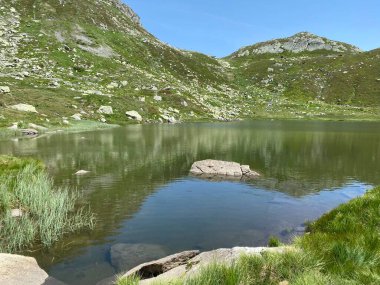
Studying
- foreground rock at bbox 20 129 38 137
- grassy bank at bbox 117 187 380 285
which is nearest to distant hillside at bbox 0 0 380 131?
foreground rock at bbox 20 129 38 137

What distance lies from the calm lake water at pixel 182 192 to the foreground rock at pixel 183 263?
202 cm

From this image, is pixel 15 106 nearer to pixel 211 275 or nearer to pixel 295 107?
pixel 211 275

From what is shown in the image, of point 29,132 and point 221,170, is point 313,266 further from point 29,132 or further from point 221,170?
point 29,132

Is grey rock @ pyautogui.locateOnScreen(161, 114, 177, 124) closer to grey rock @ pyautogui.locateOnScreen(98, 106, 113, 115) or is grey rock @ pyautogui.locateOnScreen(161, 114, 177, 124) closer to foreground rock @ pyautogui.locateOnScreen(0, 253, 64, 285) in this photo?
grey rock @ pyautogui.locateOnScreen(98, 106, 113, 115)

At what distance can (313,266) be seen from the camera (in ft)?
30.8

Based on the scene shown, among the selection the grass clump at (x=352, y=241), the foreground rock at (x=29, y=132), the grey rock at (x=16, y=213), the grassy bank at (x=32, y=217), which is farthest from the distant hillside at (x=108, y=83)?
the grass clump at (x=352, y=241)

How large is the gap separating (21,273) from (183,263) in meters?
5.33

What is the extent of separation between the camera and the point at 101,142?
54875 mm

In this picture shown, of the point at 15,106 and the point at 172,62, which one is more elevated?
the point at 172,62

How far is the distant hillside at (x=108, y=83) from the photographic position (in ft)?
310

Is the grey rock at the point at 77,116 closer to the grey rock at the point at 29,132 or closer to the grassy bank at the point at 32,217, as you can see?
the grey rock at the point at 29,132

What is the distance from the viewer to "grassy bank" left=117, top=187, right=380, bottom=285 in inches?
329

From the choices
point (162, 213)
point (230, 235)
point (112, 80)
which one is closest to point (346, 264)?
point (230, 235)

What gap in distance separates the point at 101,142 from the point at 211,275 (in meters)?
48.7
